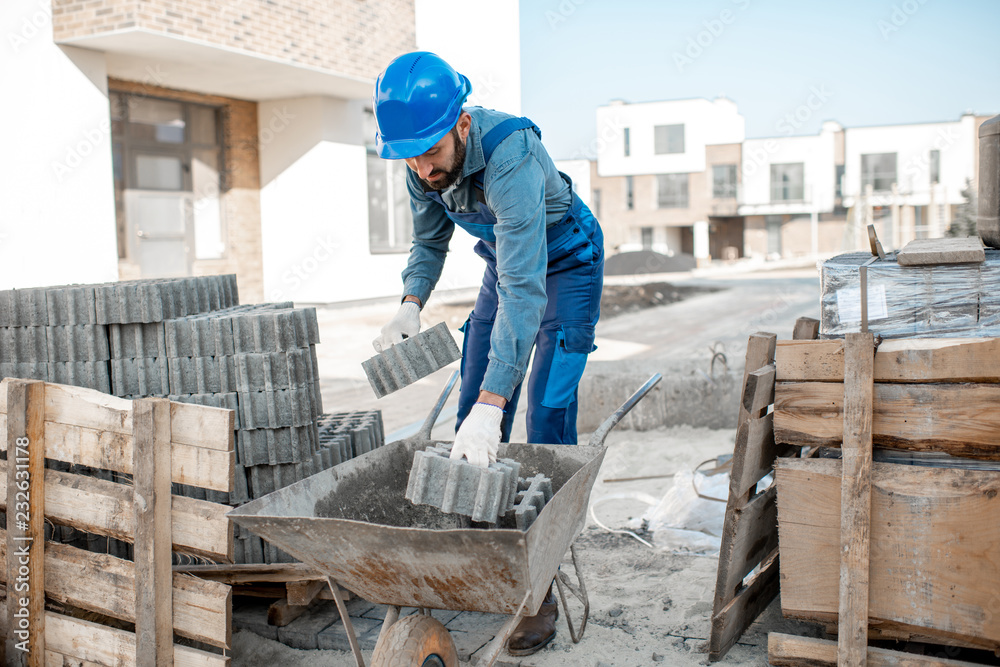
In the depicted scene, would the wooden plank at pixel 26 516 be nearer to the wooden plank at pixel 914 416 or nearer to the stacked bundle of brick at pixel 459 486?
the stacked bundle of brick at pixel 459 486

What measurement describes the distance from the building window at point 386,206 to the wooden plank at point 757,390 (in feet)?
38.4

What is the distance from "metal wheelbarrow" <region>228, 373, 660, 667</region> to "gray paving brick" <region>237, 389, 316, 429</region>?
414 mm

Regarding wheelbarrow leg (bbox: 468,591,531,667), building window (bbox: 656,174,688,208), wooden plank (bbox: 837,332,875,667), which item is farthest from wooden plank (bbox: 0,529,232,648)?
building window (bbox: 656,174,688,208)

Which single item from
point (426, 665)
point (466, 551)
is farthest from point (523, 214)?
point (426, 665)

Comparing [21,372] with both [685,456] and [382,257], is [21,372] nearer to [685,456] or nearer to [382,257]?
[685,456]

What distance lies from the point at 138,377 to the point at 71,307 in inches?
13.4

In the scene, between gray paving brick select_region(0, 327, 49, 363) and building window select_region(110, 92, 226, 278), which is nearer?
gray paving brick select_region(0, 327, 49, 363)

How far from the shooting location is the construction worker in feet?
7.96

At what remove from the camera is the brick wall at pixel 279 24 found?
860cm

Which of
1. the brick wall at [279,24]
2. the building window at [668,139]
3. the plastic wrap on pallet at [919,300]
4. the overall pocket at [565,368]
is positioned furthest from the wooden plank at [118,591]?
the building window at [668,139]

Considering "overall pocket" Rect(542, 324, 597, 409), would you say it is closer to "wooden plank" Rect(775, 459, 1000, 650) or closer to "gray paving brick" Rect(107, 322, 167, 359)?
"wooden plank" Rect(775, 459, 1000, 650)

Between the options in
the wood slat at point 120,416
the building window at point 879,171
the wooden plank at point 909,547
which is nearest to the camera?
the wooden plank at point 909,547

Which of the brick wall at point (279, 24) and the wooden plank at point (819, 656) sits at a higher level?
the brick wall at point (279, 24)

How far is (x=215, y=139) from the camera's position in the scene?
1205 cm
